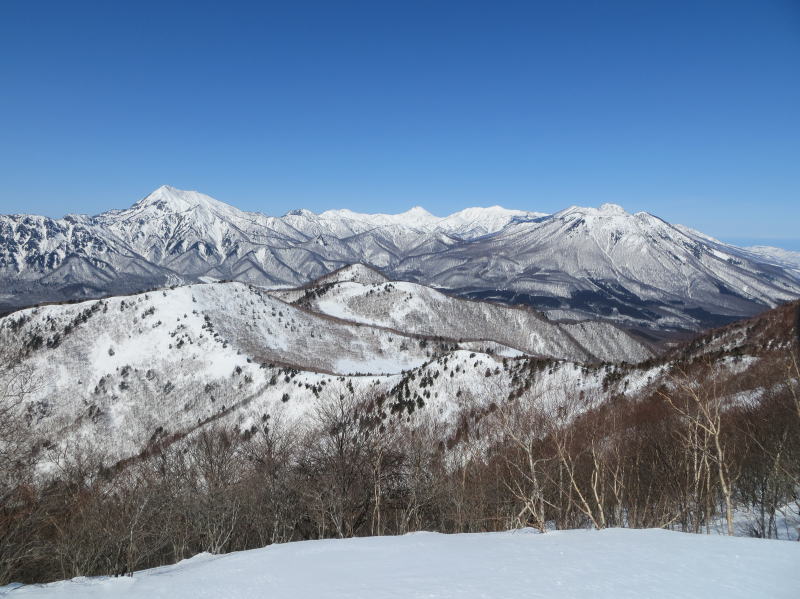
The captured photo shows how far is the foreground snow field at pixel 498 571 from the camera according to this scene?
895 centimetres

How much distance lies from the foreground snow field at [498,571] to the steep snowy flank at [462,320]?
143024 millimetres

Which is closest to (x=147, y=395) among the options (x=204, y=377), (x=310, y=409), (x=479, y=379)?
(x=204, y=377)

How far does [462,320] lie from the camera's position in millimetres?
171625

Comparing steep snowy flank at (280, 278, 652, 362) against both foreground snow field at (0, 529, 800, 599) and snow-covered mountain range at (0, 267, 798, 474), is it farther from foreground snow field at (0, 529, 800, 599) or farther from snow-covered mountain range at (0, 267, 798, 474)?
foreground snow field at (0, 529, 800, 599)

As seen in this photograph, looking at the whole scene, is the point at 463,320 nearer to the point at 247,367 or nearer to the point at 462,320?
the point at 462,320

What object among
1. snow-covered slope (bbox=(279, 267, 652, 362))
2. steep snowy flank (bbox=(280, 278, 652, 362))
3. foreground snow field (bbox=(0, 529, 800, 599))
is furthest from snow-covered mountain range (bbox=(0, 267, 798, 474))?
snow-covered slope (bbox=(279, 267, 652, 362))

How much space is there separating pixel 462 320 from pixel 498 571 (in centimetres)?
16282

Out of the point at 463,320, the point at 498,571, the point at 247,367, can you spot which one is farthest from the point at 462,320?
the point at 498,571

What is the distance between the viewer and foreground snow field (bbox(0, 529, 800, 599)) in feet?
29.3

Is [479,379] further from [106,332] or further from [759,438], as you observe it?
[106,332]

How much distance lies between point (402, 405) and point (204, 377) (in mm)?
42530

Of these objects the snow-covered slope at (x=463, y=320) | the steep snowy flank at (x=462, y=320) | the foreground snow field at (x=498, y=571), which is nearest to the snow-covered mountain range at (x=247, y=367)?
the foreground snow field at (x=498, y=571)

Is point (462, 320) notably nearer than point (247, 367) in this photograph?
No

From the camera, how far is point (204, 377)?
82625mm
